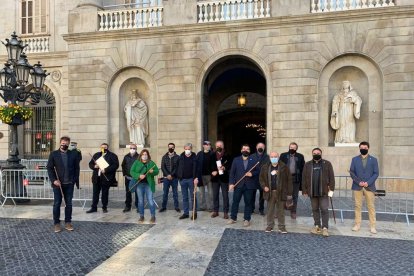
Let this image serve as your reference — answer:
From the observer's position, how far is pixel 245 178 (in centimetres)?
836

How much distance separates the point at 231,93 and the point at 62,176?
13.6 m

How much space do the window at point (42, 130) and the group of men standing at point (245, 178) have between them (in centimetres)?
1088

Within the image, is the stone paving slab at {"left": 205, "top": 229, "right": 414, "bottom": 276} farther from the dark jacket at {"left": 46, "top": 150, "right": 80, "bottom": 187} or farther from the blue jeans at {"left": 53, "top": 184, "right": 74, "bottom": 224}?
the dark jacket at {"left": 46, "top": 150, "right": 80, "bottom": 187}

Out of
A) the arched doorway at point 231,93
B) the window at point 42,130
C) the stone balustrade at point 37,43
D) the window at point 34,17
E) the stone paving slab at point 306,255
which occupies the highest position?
the window at point 34,17

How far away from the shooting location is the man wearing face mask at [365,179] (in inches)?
302

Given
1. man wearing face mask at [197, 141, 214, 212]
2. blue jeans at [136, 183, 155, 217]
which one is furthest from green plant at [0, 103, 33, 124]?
man wearing face mask at [197, 141, 214, 212]

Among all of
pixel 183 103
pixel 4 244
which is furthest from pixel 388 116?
pixel 4 244

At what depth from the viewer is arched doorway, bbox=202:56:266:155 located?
54.1 ft

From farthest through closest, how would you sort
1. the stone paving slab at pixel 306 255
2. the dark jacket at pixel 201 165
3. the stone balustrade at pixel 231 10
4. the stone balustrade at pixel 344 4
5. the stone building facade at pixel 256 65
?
the stone balustrade at pixel 231 10
the stone balustrade at pixel 344 4
the stone building facade at pixel 256 65
the dark jacket at pixel 201 165
the stone paving slab at pixel 306 255

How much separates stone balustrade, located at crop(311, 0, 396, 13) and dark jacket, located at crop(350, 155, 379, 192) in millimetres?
8209

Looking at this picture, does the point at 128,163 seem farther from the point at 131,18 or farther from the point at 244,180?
the point at 131,18

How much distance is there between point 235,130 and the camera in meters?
29.9

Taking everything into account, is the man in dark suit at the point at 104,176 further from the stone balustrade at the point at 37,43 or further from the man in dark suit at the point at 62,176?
the stone balustrade at the point at 37,43

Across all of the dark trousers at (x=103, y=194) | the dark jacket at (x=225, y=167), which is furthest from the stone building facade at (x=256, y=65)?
the dark trousers at (x=103, y=194)
